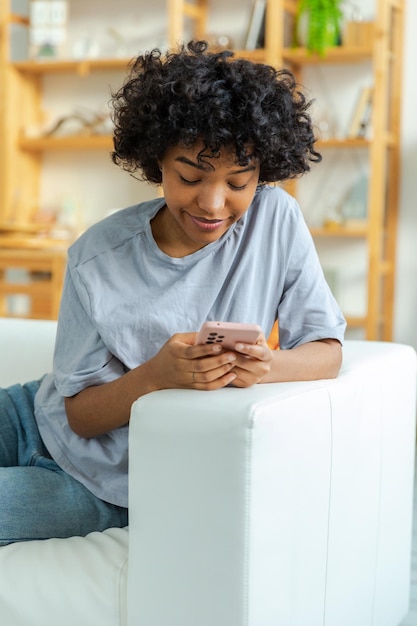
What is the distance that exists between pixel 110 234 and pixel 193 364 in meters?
0.36

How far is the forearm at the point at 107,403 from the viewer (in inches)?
53.4

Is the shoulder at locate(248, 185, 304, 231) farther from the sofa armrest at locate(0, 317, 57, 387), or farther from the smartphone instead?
the sofa armrest at locate(0, 317, 57, 387)

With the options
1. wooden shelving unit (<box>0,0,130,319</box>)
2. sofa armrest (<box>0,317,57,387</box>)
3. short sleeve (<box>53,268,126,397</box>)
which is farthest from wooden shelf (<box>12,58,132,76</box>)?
short sleeve (<box>53,268,126,397</box>)

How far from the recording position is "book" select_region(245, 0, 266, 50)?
4.05 m

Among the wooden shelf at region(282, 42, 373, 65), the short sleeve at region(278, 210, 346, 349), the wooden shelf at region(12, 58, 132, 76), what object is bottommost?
the short sleeve at region(278, 210, 346, 349)

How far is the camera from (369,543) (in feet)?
5.10

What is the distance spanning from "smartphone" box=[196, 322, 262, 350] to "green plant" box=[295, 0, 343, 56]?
2.91 meters

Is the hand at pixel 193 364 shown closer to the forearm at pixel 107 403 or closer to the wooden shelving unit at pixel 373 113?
the forearm at pixel 107 403

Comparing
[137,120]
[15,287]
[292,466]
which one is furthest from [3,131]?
[292,466]

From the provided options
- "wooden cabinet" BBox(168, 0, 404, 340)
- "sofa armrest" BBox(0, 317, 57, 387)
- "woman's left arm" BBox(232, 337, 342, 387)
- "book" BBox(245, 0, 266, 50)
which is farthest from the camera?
"book" BBox(245, 0, 266, 50)

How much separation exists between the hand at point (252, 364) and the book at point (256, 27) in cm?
304

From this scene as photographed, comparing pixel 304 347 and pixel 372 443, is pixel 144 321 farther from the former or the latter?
pixel 372 443

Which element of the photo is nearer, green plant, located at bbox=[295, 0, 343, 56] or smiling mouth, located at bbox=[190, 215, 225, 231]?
smiling mouth, located at bbox=[190, 215, 225, 231]

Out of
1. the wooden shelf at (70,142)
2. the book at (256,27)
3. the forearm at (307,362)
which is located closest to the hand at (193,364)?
the forearm at (307,362)
